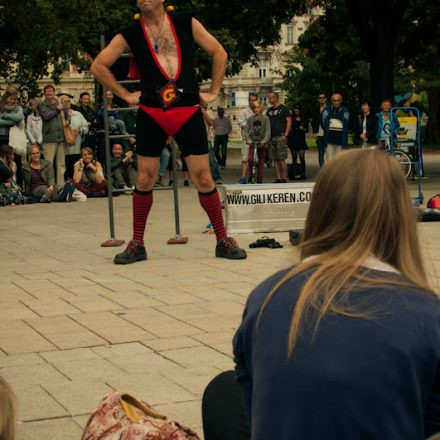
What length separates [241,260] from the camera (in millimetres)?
9602

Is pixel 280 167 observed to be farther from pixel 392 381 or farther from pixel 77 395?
pixel 392 381

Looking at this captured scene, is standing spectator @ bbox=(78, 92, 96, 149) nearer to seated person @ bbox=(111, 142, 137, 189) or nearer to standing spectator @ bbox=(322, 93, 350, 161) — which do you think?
seated person @ bbox=(111, 142, 137, 189)

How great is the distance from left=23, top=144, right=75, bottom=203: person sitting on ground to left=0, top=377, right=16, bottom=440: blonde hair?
631 inches

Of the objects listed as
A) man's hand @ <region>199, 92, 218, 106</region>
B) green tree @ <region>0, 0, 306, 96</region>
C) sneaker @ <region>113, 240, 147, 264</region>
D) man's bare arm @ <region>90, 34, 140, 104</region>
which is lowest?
sneaker @ <region>113, 240, 147, 264</region>

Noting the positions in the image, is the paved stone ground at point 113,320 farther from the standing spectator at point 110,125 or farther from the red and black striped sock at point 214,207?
the standing spectator at point 110,125

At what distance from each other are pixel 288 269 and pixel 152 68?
6.58 metres

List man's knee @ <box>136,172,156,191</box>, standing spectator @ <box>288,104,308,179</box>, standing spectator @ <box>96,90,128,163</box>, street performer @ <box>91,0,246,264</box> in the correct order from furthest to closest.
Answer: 1. standing spectator @ <box>288,104,308,179</box>
2. standing spectator @ <box>96,90,128,163</box>
3. man's knee @ <box>136,172,156,191</box>
4. street performer @ <box>91,0,246,264</box>

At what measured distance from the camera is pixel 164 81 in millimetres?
9109

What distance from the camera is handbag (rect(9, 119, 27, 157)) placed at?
770 inches

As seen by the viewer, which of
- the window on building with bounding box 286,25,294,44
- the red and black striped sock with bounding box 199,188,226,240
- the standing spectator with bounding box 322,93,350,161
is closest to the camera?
the red and black striped sock with bounding box 199,188,226,240

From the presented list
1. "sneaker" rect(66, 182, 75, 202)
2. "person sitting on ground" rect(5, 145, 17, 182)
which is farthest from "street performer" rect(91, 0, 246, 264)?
"person sitting on ground" rect(5, 145, 17, 182)

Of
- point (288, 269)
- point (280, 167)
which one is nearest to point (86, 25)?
point (280, 167)

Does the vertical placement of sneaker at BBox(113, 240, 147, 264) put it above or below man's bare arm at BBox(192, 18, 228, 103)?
below

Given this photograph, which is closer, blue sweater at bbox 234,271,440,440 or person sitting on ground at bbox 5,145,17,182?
blue sweater at bbox 234,271,440,440
